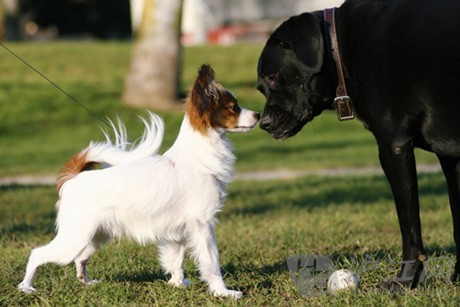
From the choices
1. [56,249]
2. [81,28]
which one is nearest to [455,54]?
[56,249]

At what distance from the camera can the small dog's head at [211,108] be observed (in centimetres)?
575

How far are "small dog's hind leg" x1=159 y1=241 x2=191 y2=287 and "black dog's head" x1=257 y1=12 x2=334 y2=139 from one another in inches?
39.2

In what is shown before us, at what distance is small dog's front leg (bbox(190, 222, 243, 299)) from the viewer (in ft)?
18.6

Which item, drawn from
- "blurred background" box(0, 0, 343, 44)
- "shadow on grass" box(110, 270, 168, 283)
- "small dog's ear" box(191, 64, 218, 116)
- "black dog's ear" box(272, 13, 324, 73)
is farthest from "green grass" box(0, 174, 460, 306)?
"blurred background" box(0, 0, 343, 44)

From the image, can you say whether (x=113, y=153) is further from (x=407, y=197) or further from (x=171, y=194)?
(x=407, y=197)

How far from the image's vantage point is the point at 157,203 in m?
5.64

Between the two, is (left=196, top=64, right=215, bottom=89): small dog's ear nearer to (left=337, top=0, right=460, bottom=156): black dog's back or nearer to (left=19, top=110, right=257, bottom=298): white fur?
(left=19, top=110, right=257, bottom=298): white fur

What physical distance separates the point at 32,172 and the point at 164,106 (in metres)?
5.41

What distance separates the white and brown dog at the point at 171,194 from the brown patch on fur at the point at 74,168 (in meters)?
0.02

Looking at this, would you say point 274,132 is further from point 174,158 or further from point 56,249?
point 56,249

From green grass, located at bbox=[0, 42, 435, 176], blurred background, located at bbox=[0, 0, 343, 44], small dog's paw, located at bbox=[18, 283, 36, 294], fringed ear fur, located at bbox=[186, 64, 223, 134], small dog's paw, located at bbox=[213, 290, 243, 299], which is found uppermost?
fringed ear fur, located at bbox=[186, 64, 223, 134]

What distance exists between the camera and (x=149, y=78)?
20.1 meters

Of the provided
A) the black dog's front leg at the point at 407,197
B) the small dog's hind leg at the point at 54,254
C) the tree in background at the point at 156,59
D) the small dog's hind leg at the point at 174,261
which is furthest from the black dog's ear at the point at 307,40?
the tree in background at the point at 156,59

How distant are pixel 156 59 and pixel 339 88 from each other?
570 inches
